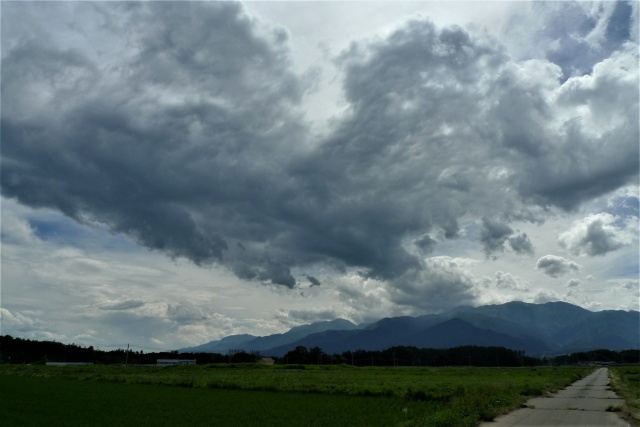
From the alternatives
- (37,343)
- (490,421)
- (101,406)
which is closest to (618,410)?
(490,421)

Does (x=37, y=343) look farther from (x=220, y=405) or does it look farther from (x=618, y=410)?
(x=618, y=410)

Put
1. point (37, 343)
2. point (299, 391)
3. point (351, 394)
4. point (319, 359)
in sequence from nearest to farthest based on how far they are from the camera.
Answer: point (351, 394)
point (299, 391)
point (319, 359)
point (37, 343)

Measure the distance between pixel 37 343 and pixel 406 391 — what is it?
195m

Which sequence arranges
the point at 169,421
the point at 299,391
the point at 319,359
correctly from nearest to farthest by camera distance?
the point at 169,421, the point at 299,391, the point at 319,359

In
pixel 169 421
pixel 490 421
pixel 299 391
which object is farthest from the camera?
pixel 299 391

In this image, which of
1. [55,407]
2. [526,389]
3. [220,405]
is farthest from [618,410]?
[55,407]

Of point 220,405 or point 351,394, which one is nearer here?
point 220,405

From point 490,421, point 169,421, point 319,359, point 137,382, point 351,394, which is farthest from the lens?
point 319,359

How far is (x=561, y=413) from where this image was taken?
93.7 ft

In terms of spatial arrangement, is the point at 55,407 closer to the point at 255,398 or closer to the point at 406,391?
the point at 255,398

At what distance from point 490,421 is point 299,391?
27.8 meters

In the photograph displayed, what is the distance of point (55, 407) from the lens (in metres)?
33.0

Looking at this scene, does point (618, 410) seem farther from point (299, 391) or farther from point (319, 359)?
point (319, 359)

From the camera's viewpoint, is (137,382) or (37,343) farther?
(37,343)
